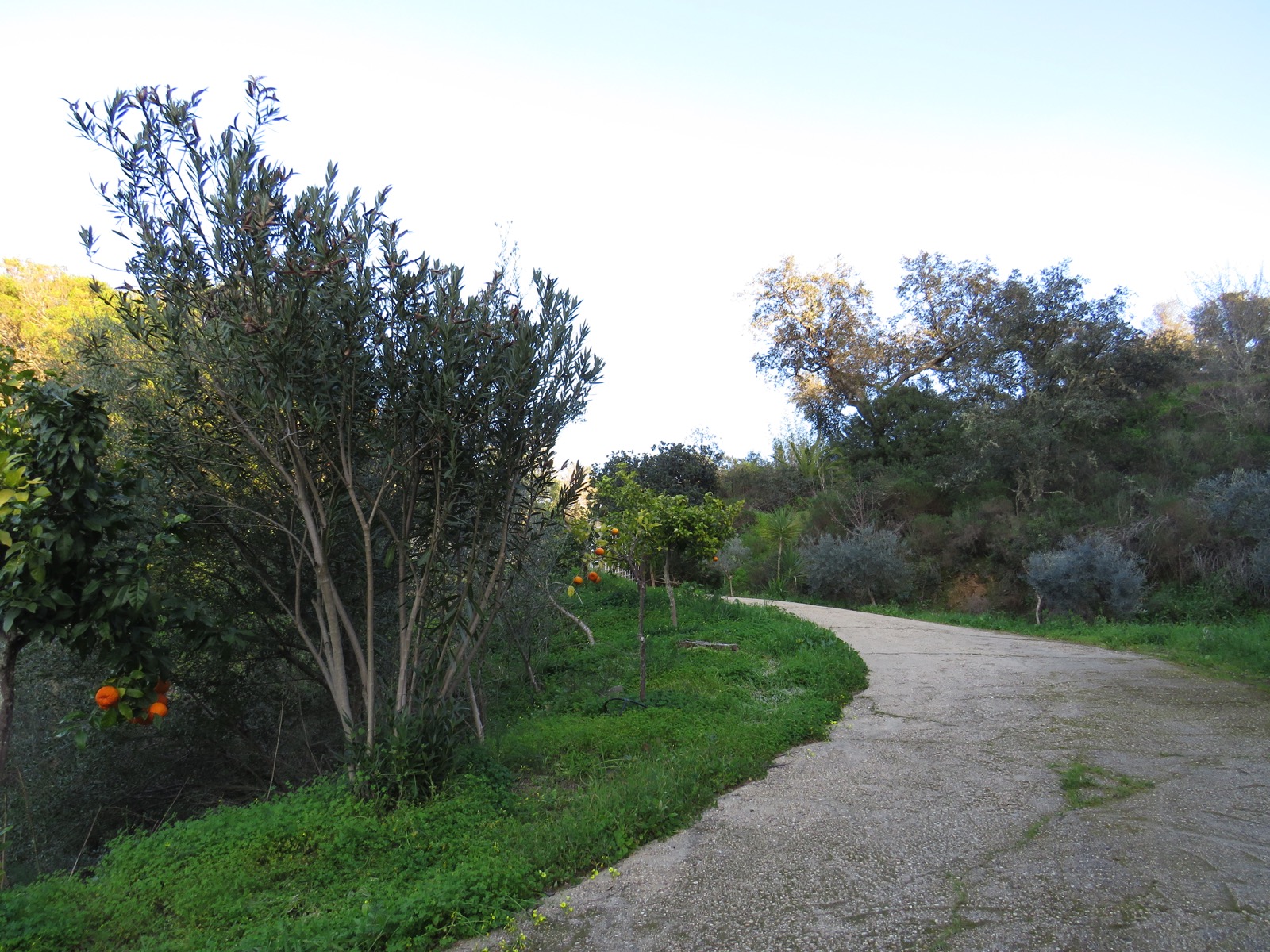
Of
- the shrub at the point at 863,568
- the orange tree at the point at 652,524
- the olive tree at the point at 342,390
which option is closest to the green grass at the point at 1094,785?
the olive tree at the point at 342,390

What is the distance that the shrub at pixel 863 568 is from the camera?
1861 centimetres

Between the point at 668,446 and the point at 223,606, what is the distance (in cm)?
1688

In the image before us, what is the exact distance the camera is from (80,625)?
3.93 metres

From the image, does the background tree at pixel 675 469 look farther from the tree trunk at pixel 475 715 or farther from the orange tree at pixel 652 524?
the tree trunk at pixel 475 715

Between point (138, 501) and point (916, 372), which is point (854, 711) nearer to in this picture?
point (138, 501)

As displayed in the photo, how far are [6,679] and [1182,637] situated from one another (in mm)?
12373

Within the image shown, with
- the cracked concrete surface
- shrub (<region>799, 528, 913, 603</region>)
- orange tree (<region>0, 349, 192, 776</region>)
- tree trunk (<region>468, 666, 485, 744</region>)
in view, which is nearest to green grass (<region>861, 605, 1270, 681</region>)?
the cracked concrete surface

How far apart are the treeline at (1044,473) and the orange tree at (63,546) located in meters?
14.1

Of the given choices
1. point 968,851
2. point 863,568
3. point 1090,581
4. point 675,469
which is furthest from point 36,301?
point 1090,581

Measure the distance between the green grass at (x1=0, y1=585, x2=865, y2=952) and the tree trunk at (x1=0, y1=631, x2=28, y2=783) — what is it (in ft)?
2.35

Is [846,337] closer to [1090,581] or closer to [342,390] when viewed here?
[1090,581]

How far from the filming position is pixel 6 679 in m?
3.82

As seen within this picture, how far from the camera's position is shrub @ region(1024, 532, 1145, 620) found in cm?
1312

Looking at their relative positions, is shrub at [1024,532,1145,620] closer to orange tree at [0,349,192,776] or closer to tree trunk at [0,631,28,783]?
orange tree at [0,349,192,776]
